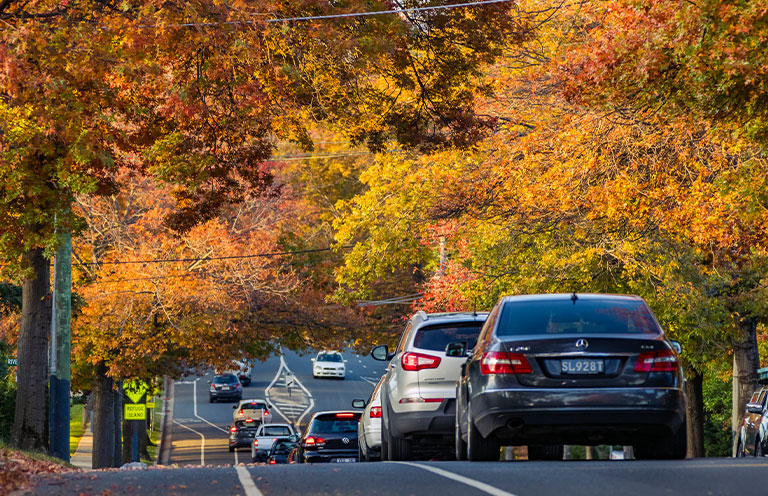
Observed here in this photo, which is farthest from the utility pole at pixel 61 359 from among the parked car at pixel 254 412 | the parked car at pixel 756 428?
the parked car at pixel 254 412

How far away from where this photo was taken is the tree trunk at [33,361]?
22578 mm

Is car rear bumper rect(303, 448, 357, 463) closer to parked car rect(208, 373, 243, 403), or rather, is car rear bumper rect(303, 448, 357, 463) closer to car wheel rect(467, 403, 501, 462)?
car wheel rect(467, 403, 501, 462)

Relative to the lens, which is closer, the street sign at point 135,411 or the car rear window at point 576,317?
the car rear window at point 576,317

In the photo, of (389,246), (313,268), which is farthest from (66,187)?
(313,268)

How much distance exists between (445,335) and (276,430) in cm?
2627

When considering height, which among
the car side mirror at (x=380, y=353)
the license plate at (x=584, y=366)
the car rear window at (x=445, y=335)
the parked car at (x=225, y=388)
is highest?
the car rear window at (x=445, y=335)

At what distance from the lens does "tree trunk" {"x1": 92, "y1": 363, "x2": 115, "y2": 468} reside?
3566 cm

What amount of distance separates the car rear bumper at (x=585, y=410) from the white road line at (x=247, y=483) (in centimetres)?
233

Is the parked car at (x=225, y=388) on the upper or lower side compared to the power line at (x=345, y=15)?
lower

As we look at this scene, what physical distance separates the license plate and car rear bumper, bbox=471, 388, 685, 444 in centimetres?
18

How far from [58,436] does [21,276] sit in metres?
8.05

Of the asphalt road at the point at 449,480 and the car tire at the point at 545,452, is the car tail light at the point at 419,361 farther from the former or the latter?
the car tire at the point at 545,452

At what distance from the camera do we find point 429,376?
45.8 feet

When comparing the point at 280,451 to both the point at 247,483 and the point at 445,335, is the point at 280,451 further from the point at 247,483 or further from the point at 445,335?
the point at 247,483
